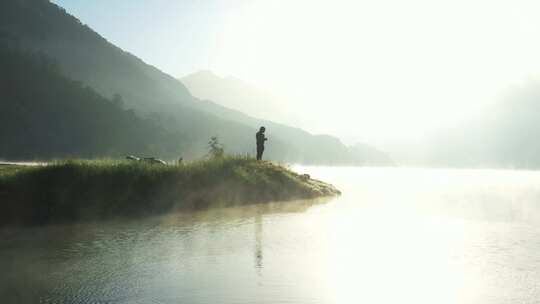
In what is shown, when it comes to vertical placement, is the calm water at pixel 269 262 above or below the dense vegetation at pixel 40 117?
below

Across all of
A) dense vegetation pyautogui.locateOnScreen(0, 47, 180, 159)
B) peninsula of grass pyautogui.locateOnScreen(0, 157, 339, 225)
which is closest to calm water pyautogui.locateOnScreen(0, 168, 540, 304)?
peninsula of grass pyautogui.locateOnScreen(0, 157, 339, 225)

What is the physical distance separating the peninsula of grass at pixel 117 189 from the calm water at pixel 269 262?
246cm

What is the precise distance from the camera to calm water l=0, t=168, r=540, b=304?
11453 millimetres

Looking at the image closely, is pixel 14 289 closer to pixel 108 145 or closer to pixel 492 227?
pixel 492 227

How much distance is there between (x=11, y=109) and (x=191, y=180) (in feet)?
534

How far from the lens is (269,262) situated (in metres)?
15.0

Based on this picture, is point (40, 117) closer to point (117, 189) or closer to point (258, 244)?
point (117, 189)

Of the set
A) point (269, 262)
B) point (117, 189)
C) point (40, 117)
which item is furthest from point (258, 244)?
point (40, 117)

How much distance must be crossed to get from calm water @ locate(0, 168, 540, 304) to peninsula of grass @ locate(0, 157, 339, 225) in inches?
96.7

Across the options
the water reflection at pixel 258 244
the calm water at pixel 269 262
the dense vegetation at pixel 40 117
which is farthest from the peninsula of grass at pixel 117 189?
the dense vegetation at pixel 40 117

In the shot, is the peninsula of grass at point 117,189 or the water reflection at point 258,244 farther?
the peninsula of grass at point 117,189

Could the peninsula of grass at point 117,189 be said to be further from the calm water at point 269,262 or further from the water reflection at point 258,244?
the water reflection at point 258,244

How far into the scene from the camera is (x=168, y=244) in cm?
1803

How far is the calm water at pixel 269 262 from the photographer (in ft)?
37.6
